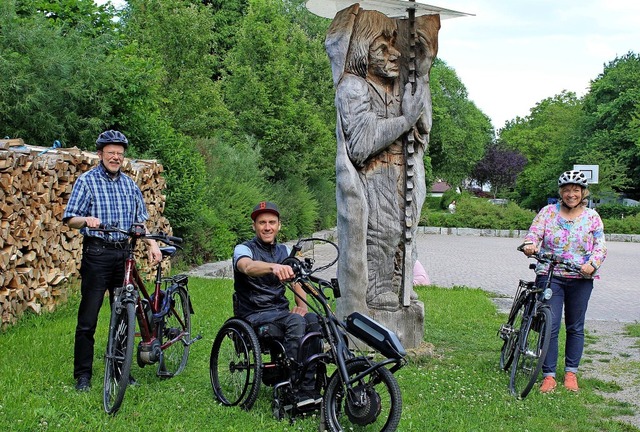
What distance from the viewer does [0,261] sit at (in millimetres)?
7387

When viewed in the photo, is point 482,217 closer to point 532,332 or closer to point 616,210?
point 616,210

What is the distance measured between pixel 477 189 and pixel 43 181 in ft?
233

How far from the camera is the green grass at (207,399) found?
4801 millimetres

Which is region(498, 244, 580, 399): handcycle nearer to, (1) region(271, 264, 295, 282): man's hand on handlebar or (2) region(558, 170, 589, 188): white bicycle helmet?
(2) region(558, 170, 589, 188): white bicycle helmet

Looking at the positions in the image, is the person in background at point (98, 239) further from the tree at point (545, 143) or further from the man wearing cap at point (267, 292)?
the tree at point (545, 143)

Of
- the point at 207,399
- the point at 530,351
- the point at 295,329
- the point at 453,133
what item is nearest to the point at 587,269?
the point at 530,351

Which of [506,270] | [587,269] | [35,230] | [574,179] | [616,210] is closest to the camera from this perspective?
[587,269]

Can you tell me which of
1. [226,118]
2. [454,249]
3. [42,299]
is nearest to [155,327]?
[42,299]

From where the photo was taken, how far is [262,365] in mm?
5000

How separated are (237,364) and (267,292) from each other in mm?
536

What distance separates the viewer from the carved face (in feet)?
23.1

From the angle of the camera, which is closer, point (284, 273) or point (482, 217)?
point (284, 273)

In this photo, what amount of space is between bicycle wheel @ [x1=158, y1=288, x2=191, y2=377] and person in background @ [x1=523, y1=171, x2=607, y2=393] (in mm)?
2907

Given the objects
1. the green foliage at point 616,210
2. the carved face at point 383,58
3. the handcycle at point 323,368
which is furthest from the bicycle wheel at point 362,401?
the green foliage at point 616,210
